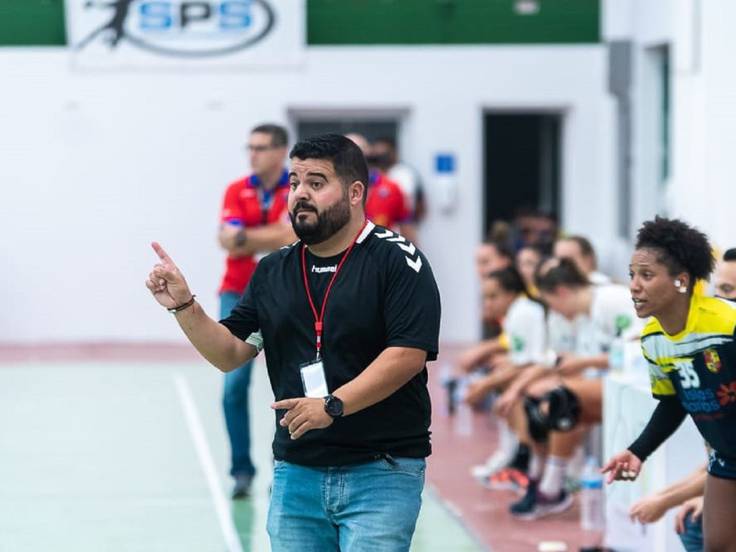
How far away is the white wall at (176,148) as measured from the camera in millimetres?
18812

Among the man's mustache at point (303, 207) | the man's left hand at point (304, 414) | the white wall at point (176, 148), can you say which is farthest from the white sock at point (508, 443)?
the white wall at point (176, 148)

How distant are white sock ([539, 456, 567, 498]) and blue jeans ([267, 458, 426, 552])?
4.31 meters

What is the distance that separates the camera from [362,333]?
5.13 m

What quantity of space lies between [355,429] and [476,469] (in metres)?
5.83

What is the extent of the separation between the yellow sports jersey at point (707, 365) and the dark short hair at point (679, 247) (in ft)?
0.36

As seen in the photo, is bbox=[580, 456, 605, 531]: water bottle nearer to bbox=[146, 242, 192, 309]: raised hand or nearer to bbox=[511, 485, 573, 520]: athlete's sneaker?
bbox=[511, 485, 573, 520]: athlete's sneaker

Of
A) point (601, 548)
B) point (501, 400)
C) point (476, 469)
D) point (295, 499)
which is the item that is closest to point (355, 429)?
point (295, 499)

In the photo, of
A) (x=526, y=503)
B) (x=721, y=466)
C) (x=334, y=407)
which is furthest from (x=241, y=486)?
(x=334, y=407)

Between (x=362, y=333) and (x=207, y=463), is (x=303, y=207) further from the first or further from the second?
(x=207, y=463)

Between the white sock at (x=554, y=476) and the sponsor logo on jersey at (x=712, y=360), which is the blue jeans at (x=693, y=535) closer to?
the sponsor logo on jersey at (x=712, y=360)

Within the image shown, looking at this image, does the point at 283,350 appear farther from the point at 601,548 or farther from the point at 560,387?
the point at 560,387

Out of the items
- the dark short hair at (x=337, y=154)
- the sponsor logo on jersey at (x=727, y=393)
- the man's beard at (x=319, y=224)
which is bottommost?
the sponsor logo on jersey at (x=727, y=393)

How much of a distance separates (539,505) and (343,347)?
15.1 ft

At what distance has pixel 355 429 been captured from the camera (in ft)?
16.9
